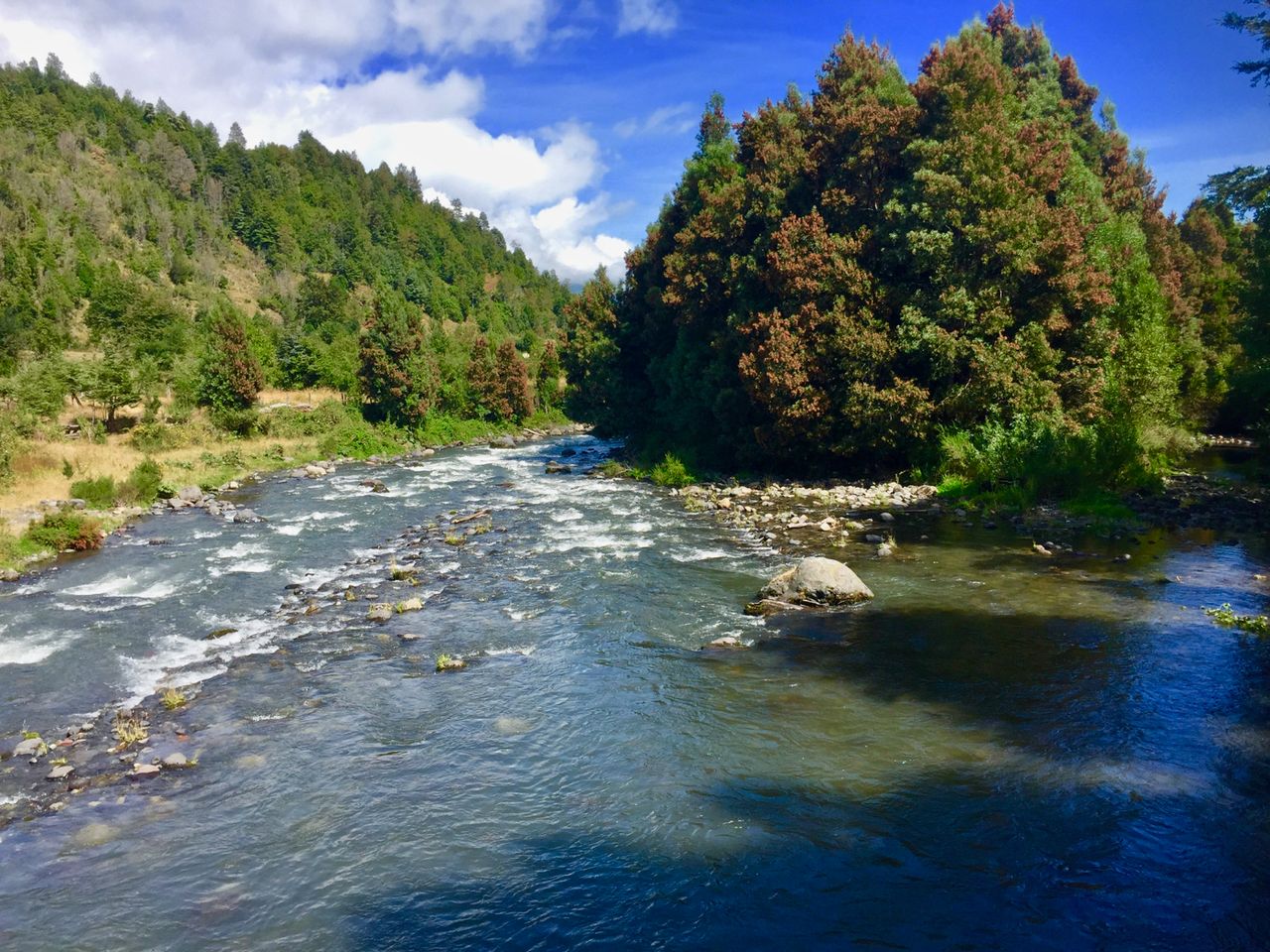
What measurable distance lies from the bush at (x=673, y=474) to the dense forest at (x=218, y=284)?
28274 mm

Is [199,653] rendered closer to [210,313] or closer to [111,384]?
[111,384]

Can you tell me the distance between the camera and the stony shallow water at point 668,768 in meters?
7.88

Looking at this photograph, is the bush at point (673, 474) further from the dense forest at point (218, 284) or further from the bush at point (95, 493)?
the dense forest at point (218, 284)

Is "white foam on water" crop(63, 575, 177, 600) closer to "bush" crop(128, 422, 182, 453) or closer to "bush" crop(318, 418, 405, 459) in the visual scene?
"bush" crop(128, 422, 182, 453)

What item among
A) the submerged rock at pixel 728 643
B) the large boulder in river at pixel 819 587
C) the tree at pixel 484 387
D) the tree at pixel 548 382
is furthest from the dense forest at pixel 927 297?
the tree at pixel 548 382

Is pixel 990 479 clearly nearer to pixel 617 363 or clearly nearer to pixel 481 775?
pixel 481 775

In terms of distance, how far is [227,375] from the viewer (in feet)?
167

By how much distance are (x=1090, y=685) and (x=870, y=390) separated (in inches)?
750

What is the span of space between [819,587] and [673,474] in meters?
20.0

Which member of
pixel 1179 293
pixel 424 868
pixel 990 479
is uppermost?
pixel 1179 293

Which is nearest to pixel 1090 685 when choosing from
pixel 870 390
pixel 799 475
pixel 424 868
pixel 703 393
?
pixel 424 868

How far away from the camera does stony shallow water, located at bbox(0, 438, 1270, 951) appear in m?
7.88

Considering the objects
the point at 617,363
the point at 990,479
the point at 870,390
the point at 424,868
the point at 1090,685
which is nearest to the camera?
the point at 424,868

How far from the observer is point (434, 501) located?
34.0 metres
